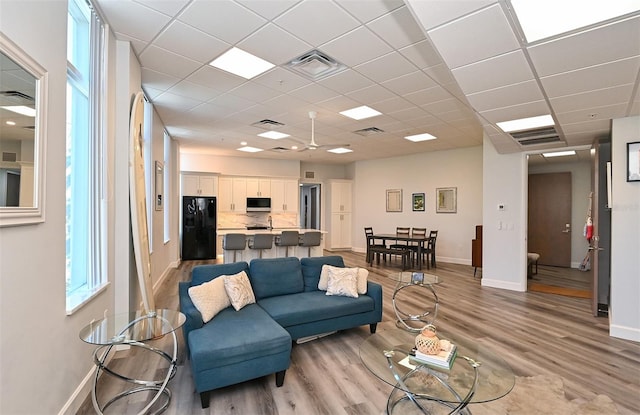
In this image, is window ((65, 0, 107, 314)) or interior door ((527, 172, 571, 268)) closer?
window ((65, 0, 107, 314))

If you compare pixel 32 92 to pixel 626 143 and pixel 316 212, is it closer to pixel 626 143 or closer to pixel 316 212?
pixel 626 143

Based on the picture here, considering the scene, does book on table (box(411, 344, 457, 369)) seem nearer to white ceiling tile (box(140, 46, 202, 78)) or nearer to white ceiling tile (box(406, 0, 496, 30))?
white ceiling tile (box(406, 0, 496, 30))

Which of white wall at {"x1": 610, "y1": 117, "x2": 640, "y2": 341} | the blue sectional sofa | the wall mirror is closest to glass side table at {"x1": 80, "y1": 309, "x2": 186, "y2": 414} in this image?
the blue sectional sofa

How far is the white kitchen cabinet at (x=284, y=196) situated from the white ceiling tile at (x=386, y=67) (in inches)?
254

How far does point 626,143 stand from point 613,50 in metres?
2.06

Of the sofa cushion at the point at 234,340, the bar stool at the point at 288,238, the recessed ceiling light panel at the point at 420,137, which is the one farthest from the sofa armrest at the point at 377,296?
the recessed ceiling light panel at the point at 420,137

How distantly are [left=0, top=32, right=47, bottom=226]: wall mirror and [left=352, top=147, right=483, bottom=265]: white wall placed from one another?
8.33m

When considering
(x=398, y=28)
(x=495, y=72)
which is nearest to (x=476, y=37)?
(x=495, y=72)

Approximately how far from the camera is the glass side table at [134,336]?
6.63 feet

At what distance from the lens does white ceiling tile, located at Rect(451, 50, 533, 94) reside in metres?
2.49

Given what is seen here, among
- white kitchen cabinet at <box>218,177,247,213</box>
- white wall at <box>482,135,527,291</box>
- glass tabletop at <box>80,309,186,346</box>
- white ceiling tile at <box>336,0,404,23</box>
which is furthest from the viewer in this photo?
white kitchen cabinet at <box>218,177,247,213</box>

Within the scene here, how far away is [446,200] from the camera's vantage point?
852cm

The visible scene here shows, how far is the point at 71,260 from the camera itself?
2.50m

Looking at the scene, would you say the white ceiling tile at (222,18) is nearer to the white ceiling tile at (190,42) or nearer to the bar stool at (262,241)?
the white ceiling tile at (190,42)
